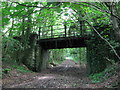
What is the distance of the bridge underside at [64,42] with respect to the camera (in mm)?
12836

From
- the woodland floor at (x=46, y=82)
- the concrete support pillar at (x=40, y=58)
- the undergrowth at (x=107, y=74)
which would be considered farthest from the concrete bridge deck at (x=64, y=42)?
the undergrowth at (x=107, y=74)

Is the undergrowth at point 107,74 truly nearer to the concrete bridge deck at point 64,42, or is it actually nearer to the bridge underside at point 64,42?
the concrete bridge deck at point 64,42

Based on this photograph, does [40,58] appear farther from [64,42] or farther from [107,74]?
[107,74]

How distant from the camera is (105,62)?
33.0ft

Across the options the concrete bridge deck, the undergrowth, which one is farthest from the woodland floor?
the concrete bridge deck

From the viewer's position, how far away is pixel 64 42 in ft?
46.2

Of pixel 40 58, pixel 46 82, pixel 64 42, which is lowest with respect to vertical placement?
pixel 40 58

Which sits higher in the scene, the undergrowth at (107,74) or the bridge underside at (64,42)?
the bridge underside at (64,42)

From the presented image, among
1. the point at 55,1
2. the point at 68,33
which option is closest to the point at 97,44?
the point at 68,33

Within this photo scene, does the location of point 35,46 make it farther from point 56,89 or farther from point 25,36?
point 56,89

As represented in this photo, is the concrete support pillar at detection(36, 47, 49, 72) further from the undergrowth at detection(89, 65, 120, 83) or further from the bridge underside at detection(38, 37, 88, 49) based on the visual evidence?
the undergrowth at detection(89, 65, 120, 83)

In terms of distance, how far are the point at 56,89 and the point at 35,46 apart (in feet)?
30.4

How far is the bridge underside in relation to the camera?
1284 cm

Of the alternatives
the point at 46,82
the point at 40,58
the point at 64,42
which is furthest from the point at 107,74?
the point at 40,58
